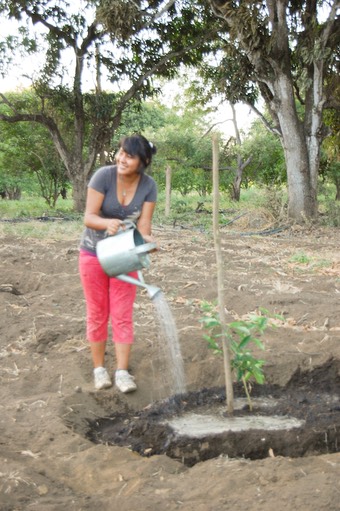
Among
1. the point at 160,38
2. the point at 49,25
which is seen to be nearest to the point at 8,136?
the point at 49,25

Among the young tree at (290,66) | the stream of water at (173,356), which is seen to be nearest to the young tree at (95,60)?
the young tree at (290,66)

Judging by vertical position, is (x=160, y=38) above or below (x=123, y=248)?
above

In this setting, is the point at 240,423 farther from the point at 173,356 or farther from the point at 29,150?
the point at 29,150

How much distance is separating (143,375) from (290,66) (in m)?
9.91

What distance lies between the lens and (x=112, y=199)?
10.6 feet

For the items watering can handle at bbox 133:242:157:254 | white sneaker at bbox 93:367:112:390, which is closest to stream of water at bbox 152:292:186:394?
white sneaker at bbox 93:367:112:390

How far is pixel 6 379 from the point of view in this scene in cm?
366

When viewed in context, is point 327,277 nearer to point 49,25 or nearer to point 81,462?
point 81,462

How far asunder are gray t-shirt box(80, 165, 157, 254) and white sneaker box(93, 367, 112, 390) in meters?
0.79

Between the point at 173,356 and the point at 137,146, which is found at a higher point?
the point at 137,146

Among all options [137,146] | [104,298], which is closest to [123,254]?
[104,298]

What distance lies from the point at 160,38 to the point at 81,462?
1374 cm

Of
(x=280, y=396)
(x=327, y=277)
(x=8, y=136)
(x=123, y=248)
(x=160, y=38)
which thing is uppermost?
(x=160, y=38)

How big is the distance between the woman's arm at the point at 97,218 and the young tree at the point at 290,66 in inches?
351
